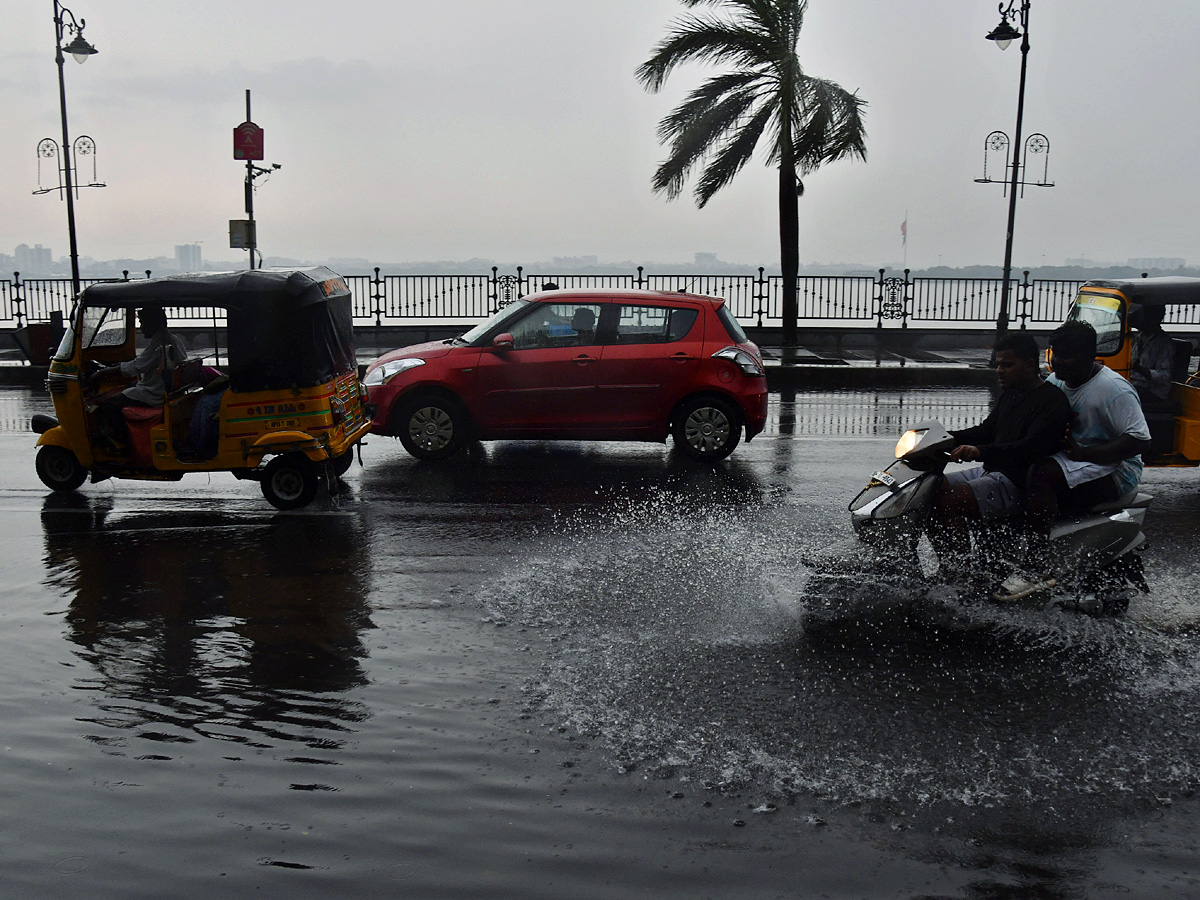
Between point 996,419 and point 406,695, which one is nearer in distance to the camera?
point 406,695

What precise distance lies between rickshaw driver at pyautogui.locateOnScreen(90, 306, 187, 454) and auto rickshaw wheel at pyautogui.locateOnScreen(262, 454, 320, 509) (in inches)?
41.1

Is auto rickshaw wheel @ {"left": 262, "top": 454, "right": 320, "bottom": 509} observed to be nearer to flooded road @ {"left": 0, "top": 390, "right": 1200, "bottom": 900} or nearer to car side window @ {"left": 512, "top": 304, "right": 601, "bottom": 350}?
flooded road @ {"left": 0, "top": 390, "right": 1200, "bottom": 900}

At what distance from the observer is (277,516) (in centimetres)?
838

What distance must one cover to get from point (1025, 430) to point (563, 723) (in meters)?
3.12

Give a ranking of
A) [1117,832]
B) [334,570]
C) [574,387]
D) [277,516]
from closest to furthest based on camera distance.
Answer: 1. [1117,832]
2. [334,570]
3. [277,516]
4. [574,387]

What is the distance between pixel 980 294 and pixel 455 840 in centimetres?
2571

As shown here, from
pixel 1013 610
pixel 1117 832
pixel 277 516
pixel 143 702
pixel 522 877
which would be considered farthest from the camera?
pixel 277 516

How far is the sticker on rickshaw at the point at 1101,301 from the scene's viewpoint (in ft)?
31.2

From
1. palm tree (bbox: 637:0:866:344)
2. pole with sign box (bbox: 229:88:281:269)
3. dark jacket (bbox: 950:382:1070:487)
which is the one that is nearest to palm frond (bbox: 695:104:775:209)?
palm tree (bbox: 637:0:866:344)

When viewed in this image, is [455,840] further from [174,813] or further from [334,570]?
[334,570]

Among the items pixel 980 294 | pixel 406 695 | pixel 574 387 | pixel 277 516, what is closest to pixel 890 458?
pixel 574 387

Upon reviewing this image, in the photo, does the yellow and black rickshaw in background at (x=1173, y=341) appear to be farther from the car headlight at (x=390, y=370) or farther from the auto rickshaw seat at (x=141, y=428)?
the auto rickshaw seat at (x=141, y=428)

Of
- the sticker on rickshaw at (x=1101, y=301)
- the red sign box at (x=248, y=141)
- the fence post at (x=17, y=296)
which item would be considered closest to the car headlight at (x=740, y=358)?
the sticker on rickshaw at (x=1101, y=301)

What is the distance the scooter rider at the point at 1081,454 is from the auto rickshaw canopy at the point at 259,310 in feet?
17.6
